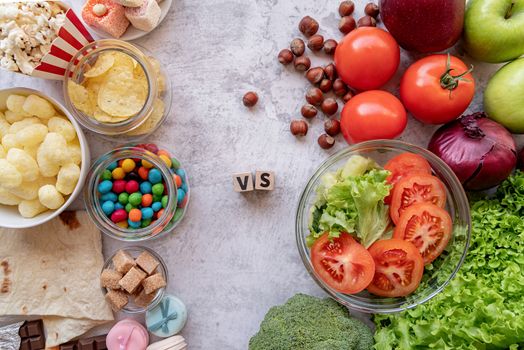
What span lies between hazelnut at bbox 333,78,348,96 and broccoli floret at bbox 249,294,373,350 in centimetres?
61

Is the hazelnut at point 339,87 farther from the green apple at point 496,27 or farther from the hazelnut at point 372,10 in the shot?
the green apple at point 496,27

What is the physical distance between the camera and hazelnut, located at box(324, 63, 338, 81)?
1.54 metres

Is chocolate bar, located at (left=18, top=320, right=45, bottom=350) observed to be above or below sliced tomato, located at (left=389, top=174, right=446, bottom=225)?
below

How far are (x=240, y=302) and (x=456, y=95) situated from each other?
34.2 inches

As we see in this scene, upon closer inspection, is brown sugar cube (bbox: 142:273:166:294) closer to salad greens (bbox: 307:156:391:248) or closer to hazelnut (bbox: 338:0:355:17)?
salad greens (bbox: 307:156:391:248)

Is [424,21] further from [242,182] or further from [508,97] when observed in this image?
[242,182]

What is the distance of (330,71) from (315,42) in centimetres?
10

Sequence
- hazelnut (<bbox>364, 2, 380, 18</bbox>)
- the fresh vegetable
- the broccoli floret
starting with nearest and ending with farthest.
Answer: the fresh vegetable → the broccoli floret → hazelnut (<bbox>364, 2, 380, 18</bbox>)

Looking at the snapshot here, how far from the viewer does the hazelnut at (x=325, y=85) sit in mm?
1533

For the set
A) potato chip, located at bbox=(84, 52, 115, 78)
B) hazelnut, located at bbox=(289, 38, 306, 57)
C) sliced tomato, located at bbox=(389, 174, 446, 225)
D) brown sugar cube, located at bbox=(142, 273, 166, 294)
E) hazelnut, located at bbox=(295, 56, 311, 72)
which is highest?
potato chip, located at bbox=(84, 52, 115, 78)

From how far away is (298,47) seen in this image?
1527mm

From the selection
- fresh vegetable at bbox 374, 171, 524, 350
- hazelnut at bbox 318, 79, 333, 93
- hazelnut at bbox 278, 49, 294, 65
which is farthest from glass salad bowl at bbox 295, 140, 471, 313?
hazelnut at bbox 278, 49, 294, 65

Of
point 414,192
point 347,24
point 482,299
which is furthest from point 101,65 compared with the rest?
point 482,299

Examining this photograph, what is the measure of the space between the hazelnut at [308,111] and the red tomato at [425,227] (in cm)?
40
